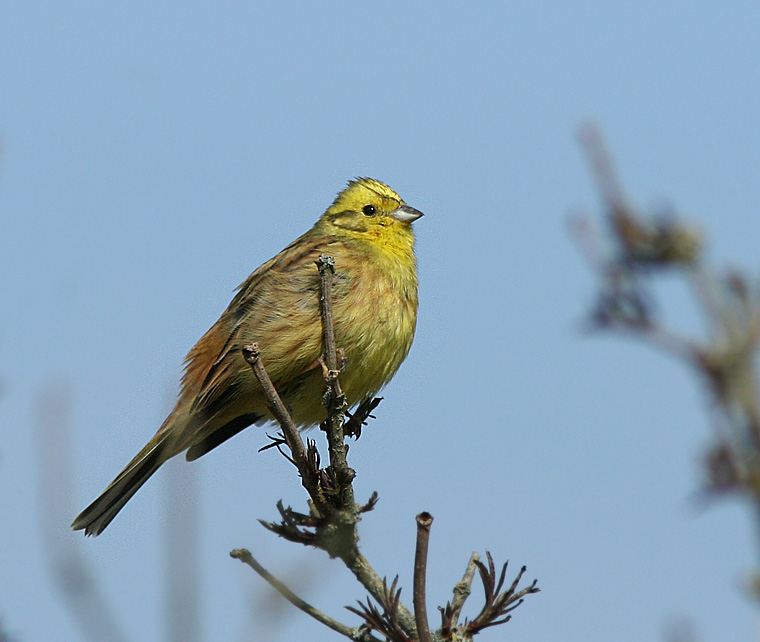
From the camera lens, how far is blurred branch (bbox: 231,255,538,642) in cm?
265

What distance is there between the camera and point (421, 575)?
2.41 metres

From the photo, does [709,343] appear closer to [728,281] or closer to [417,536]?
[728,281]

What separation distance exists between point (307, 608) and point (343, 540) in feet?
Answer: 1.20

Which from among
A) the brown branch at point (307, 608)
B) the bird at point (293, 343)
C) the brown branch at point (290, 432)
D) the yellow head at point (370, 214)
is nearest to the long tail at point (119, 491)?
the bird at point (293, 343)

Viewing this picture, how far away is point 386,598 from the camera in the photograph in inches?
110

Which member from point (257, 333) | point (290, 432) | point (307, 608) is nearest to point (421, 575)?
point (307, 608)

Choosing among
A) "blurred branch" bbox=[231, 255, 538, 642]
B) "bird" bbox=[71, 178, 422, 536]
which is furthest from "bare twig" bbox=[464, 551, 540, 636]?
"bird" bbox=[71, 178, 422, 536]

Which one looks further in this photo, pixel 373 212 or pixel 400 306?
pixel 373 212

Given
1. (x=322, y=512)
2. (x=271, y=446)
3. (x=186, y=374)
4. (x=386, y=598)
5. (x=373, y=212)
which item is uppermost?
(x=373, y=212)

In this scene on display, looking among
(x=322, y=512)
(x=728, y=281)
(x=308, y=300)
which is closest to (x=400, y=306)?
(x=308, y=300)

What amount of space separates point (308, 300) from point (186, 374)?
1086mm

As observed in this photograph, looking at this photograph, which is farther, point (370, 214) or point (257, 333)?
point (370, 214)

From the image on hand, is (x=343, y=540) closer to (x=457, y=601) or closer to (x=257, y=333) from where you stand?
(x=457, y=601)

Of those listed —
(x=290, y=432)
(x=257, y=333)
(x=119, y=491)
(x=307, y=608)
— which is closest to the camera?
(x=307, y=608)
